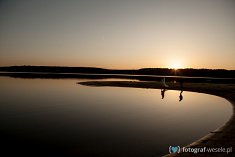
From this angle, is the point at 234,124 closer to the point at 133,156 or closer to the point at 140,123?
the point at 140,123

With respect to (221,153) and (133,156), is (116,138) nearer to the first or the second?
(133,156)

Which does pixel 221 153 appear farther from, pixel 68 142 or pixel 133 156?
pixel 68 142

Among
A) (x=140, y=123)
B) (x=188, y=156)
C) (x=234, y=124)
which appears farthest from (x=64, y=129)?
(x=234, y=124)

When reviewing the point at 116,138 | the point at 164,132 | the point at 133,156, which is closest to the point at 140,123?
the point at 164,132

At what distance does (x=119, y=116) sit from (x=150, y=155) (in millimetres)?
13119

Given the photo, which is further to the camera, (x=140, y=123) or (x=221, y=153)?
(x=140, y=123)

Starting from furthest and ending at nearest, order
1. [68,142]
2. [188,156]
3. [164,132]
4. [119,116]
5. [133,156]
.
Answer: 1. [119,116]
2. [164,132]
3. [68,142]
4. [133,156]
5. [188,156]

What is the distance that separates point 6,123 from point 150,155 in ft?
45.1

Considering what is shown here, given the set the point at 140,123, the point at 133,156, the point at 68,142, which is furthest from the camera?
the point at 140,123

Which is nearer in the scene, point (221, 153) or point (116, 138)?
point (221, 153)

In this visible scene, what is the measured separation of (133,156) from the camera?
1399cm

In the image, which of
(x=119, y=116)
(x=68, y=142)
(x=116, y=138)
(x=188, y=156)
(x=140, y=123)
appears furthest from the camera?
(x=119, y=116)

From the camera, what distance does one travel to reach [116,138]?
1795 centimetres

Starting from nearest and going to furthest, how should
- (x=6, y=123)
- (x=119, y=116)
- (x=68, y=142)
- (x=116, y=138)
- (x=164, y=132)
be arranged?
1. (x=68, y=142)
2. (x=116, y=138)
3. (x=164, y=132)
4. (x=6, y=123)
5. (x=119, y=116)
